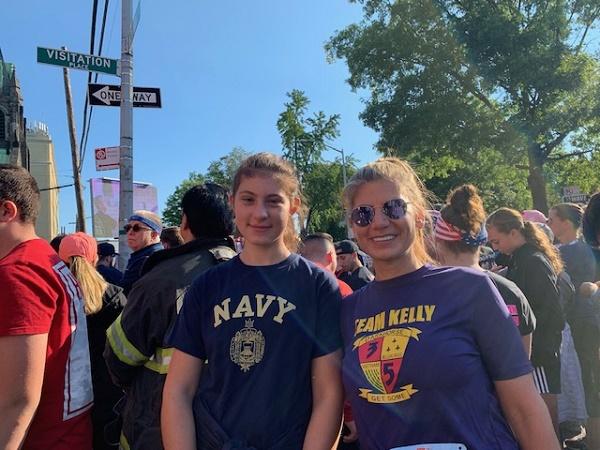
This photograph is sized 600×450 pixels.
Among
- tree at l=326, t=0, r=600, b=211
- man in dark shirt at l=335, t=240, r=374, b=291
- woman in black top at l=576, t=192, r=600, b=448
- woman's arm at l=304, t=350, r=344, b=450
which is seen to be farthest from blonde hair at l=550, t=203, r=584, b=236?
tree at l=326, t=0, r=600, b=211

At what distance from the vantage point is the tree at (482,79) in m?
18.0

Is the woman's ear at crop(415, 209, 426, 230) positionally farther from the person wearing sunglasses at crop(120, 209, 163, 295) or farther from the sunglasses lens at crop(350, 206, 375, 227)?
the person wearing sunglasses at crop(120, 209, 163, 295)

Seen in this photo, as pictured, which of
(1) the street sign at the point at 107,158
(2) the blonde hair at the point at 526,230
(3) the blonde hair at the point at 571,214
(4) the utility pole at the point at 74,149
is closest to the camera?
(2) the blonde hair at the point at 526,230

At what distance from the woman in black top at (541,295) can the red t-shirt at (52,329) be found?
317cm

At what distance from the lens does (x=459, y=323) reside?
1729 mm

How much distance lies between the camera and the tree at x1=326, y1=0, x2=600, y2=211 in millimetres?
18000

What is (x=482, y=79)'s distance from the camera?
62.1 ft

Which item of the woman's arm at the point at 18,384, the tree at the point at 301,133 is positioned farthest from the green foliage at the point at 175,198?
the woman's arm at the point at 18,384

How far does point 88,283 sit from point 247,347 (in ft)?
5.76

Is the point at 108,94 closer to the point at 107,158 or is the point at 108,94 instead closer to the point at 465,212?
the point at 107,158

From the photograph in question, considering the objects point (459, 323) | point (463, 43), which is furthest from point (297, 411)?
point (463, 43)

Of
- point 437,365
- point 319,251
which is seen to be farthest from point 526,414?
point 319,251

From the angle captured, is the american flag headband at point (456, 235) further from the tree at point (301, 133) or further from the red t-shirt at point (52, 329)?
the tree at point (301, 133)

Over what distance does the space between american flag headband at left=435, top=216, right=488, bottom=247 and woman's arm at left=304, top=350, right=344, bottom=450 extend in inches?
53.5
